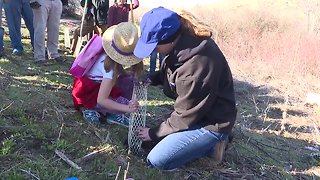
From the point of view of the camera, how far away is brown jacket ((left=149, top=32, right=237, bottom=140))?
3.06 meters

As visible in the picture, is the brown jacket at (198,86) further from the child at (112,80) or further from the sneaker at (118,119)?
the sneaker at (118,119)

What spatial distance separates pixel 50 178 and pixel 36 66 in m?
3.44

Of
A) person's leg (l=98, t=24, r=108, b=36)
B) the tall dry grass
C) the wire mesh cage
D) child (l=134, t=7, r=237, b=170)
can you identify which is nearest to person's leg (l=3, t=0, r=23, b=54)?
person's leg (l=98, t=24, r=108, b=36)

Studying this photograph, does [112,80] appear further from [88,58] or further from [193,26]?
[193,26]

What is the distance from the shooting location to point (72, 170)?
2.94 meters

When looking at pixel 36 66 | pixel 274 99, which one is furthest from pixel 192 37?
pixel 274 99

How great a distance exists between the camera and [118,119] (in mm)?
3936

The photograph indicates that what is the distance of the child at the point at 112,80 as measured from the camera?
3410mm

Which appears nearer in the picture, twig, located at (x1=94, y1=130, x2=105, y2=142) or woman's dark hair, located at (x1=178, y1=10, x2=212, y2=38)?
woman's dark hair, located at (x1=178, y1=10, x2=212, y2=38)

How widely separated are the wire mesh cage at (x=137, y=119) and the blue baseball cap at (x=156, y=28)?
61 centimetres

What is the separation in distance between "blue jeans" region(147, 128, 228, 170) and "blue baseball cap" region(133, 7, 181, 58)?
689 mm

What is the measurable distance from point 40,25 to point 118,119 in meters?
2.81

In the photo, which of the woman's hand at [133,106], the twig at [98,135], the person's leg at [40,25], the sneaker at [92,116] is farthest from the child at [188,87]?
the person's leg at [40,25]

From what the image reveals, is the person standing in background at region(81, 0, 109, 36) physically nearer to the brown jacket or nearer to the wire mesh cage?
the wire mesh cage
